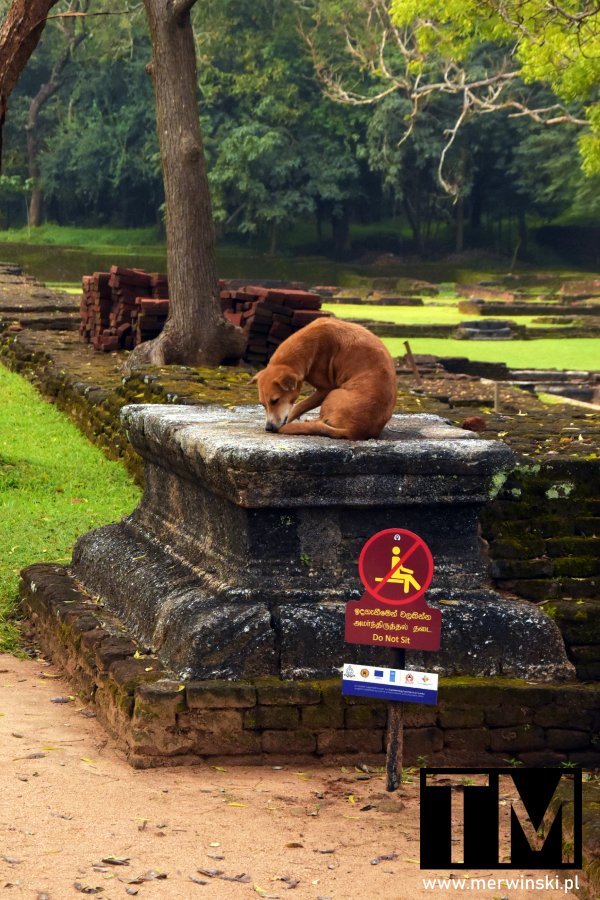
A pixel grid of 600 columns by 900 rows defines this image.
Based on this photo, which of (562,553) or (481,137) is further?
(481,137)

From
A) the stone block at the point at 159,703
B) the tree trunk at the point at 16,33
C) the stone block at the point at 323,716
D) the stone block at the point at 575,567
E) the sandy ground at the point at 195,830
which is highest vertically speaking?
the tree trunk at the point at 16,33

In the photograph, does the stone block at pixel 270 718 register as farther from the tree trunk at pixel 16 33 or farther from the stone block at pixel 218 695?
the tree trunk at pixel 16 33

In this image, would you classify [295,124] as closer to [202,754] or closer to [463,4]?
[463,4]

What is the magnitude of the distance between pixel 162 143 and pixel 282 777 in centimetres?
853

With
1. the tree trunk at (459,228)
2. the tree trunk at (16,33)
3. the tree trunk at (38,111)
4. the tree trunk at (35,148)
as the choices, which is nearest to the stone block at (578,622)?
the tree trunk at (16,33)

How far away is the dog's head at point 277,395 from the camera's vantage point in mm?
4902

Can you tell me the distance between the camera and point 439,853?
3580 mm

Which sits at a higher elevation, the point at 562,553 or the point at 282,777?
the point at 562,553

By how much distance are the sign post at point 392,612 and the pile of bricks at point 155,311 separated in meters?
7.52

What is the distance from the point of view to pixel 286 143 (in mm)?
42844

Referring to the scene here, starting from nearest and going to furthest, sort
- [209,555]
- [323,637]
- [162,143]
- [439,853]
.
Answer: [439,853]
[323,637]
[209,555]
[162,143]

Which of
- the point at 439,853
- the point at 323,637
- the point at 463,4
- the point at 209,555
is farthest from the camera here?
the point at 463,4

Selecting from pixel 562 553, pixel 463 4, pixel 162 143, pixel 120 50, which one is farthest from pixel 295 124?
pixel 562 553

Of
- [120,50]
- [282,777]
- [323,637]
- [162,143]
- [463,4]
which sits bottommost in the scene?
[282,777]
